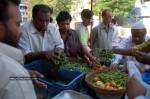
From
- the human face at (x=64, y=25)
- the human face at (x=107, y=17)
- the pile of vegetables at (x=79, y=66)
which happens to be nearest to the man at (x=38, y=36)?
the pile of vegetables at (x=79, y=66)

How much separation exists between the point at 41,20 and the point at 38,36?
0.26 meters

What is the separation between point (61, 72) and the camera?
2443 mm

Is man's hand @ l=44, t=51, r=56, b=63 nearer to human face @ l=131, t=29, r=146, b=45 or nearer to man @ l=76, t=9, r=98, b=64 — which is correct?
man @ l=76, t=9, r=98, b=64

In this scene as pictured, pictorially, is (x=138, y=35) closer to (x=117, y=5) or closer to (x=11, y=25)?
(x=11, y=25)

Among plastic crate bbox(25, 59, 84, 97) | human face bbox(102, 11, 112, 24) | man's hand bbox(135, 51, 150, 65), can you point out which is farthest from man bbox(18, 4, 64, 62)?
human face bbox(102, 11, 112, 24)

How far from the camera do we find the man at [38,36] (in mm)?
2805

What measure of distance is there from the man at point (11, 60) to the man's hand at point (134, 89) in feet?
2.71

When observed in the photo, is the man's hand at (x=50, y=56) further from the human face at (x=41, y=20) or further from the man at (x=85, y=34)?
the man at (x=85, y=34)

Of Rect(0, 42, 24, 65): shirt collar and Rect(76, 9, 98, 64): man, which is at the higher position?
Rect(0, 42, 24, 65): shirt collar

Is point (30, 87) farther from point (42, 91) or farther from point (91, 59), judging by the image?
point (91, 59)

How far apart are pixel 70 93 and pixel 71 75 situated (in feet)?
1.40

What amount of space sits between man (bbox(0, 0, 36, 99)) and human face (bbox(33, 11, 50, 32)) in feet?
5.91

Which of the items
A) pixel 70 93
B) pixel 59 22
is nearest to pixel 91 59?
pixel 59 22

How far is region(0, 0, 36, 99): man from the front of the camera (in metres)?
0.81
